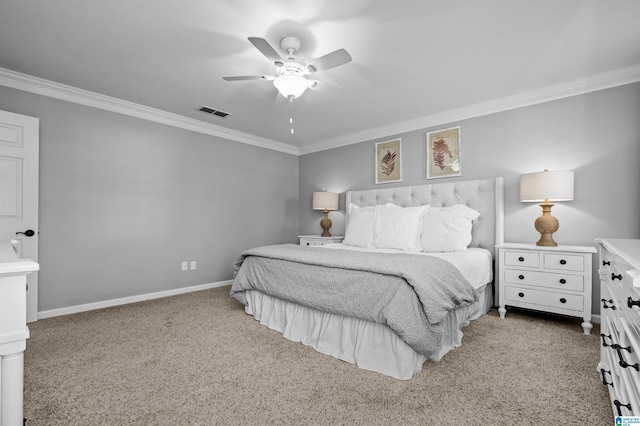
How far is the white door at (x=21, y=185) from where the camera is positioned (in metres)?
2.65

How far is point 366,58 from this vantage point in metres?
2.49

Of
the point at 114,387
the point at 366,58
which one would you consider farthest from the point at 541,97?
the point at 114,387

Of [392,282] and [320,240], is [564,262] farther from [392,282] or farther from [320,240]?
[320,240]

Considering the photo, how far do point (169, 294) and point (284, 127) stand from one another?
275 cm

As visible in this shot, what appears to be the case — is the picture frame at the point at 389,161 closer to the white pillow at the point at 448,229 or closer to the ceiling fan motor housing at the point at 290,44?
the white pillow at the point at 448,229

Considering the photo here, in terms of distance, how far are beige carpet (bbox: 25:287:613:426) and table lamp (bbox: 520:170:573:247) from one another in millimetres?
863

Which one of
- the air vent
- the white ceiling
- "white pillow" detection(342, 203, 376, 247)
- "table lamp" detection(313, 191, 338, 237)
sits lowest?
"white pillow" detection(342, 203, 376, 247)

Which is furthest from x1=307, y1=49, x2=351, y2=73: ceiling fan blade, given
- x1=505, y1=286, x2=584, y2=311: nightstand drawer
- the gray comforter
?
x1=505, y1=286, x2=584, y2=311: nightstand drawer

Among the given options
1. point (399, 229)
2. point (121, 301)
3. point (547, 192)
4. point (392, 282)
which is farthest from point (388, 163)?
point (121, 301)

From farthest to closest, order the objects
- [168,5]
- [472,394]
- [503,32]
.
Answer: [503,32]
[168,5]
[472,394]

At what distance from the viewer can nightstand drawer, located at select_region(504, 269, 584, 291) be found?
2.58 m

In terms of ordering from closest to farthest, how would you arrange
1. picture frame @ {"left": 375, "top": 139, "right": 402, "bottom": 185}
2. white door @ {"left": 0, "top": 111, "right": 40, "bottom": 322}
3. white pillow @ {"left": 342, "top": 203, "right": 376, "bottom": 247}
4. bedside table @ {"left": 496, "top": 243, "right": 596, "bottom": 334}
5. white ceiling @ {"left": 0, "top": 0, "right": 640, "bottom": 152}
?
white ceiling @ {"left": 0, "top": 0, "right": 640, "bottom": 152}
bedside table @ {"left": 496, "top": 243, "right": 596, "bottom": 334}
white door @ {"left": 0, "top": 111, "right": 40, "bottom": 322}
white pillow @ {"left": 342, "top": 203, "right": 376, "bottom": 247}
picture frame @ {"left": 375, "top": 139, "right": 402, "bottom": 185}

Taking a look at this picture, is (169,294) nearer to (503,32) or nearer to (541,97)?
(503,32)

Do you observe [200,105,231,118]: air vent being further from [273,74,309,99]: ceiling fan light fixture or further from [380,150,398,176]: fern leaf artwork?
[380,150,398,176]: fern leaf artwork
